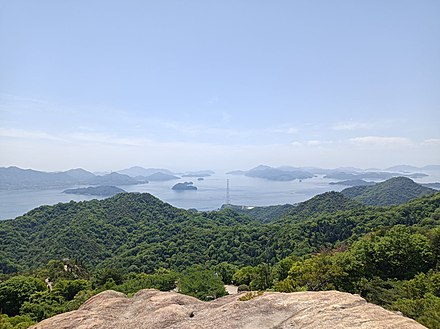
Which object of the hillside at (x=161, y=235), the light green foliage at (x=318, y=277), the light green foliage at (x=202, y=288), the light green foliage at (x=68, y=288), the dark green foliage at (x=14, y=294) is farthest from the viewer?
the hillside at (x=161, y=235)

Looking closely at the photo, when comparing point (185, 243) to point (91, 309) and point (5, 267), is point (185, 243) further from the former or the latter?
point (91, 309)

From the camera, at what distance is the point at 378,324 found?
5227 millimetres

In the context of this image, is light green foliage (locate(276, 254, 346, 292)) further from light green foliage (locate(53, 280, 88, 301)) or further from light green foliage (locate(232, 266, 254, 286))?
light green foliage (locate(53, 280, 88, 301))

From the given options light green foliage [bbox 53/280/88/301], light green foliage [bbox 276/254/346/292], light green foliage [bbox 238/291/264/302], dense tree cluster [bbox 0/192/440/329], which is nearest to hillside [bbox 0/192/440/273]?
dense tree cluster [bbox 0/192/440/329]

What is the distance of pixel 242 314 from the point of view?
6.78 m

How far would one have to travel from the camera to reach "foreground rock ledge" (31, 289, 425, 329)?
18.3 feet

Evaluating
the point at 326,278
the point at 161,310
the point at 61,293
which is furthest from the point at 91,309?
the point at 61,293

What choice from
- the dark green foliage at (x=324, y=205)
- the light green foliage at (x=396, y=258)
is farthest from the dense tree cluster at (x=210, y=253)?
the dark green foliage at (x=324, y=205)

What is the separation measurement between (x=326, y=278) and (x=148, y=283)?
1668 cm

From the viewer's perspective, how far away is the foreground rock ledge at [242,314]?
18.3 feet

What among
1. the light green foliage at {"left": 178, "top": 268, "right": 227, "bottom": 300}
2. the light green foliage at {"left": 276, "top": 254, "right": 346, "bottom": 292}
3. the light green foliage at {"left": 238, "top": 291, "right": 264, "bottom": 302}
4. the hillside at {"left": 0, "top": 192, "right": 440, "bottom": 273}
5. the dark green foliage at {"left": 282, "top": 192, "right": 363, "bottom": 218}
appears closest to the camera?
the light green foliage at {"left": 238, "top": 291, "right": 264, "bottom": 302}

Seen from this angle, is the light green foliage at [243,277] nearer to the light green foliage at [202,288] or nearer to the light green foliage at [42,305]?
the light green foliage at [202,288]

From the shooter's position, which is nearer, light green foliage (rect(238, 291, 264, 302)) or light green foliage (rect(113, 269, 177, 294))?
light green foliage (rect(238, 291, 264, 302))

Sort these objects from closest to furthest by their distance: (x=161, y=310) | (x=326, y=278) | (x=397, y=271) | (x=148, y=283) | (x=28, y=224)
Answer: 1. (x=161, y=310)
2. (x=326, y=278)
3. (x=397, y=271)
4. (x=148, y=283)
5. (x=28, y=224)
